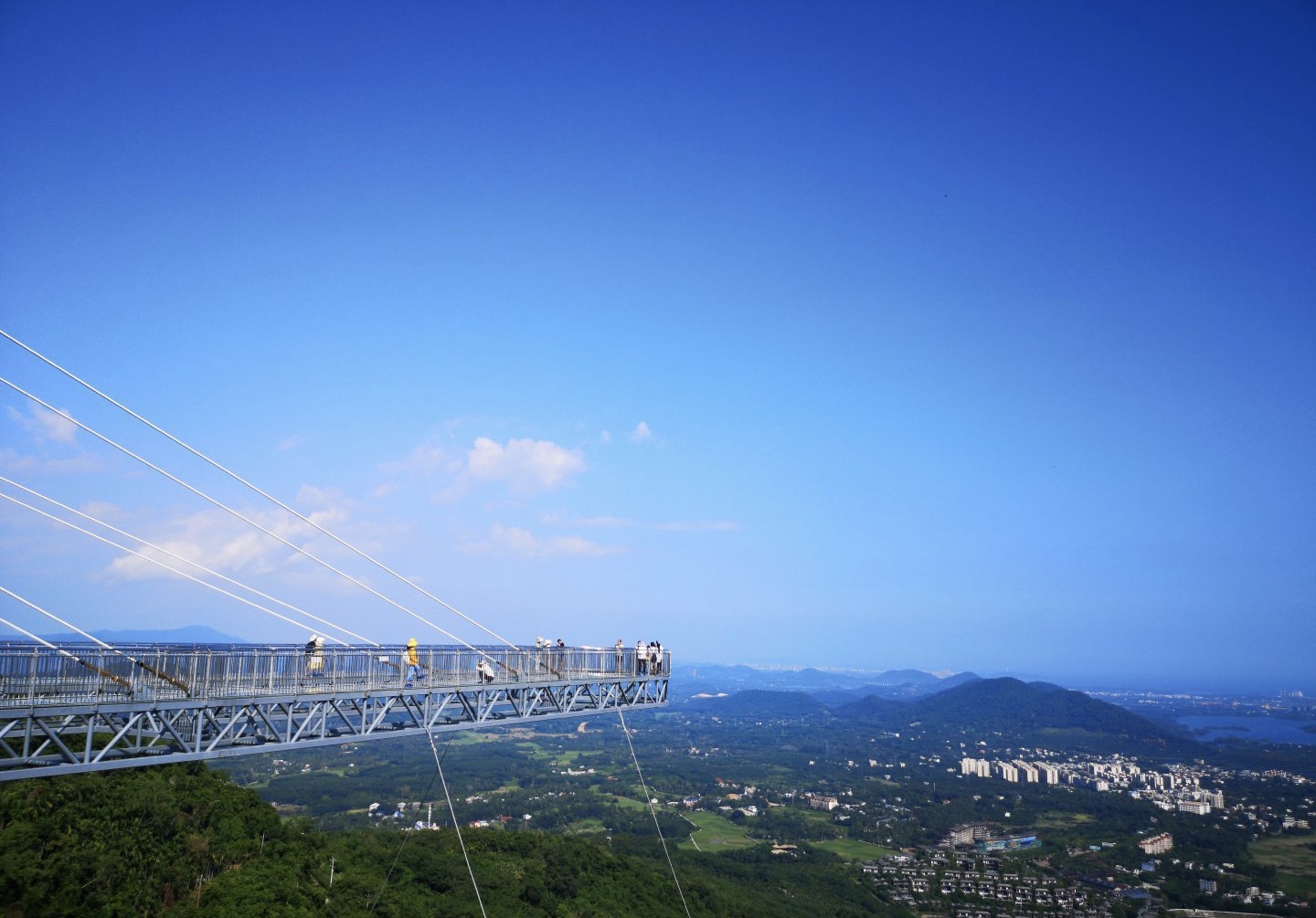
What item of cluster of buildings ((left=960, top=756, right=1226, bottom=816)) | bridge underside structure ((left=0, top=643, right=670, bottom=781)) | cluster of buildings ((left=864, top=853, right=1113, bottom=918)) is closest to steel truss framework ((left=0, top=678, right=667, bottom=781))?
bridge underside structure ((left=0, top=643, right=670, bottom=781))

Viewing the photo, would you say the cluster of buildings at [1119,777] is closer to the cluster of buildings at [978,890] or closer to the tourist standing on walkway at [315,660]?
the cluster of buildings at [978,890]

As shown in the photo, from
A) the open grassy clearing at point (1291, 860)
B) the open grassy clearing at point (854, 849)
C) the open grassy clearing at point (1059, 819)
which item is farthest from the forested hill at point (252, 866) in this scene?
the open grassy clearing at point (1059, 819)

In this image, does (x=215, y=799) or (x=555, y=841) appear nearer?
(x=215, y=799)

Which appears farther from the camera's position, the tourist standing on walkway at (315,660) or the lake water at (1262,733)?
the lake water at (1262,733)

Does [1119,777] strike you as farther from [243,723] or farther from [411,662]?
[243,723]

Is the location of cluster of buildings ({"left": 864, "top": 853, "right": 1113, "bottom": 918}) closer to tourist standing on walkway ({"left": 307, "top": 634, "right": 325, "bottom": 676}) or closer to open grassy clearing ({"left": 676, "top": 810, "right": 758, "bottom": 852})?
open grassy clearing ({"left": 676, "top": 810, "right": 758, "bottom": 852})

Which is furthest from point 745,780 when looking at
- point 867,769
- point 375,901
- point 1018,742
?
point 375,901

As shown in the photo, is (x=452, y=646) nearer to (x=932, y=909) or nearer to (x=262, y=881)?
(x=262, y=881)

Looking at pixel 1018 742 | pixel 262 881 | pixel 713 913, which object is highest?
pixel 262 881
